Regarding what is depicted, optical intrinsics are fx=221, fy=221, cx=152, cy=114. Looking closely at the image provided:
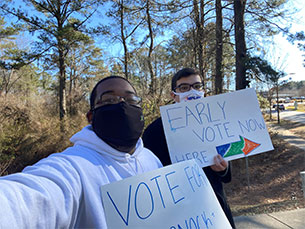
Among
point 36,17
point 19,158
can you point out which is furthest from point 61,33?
point 19,158

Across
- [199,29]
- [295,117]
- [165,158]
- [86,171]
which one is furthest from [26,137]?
[295,117]

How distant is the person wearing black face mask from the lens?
0.79m

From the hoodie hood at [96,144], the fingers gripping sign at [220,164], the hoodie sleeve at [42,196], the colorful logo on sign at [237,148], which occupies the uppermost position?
the hoodie hood at [96,144]

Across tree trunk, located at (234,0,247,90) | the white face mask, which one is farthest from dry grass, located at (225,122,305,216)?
the white face mask

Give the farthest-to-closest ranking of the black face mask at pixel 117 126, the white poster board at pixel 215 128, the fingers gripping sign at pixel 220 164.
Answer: the white poster board at pixel 215 128, the fingers gripping sign at pixel 220 164, the black face mask at pixel 117 126

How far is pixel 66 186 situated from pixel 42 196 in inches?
3.9

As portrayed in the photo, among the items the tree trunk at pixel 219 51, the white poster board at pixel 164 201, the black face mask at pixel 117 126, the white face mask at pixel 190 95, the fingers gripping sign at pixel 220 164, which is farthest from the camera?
the tree trunk at pixel 219 51

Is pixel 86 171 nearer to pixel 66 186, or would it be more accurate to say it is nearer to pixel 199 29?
pixel 66 186

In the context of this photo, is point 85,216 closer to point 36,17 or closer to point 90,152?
point 90,152

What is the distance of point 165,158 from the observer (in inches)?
73.4

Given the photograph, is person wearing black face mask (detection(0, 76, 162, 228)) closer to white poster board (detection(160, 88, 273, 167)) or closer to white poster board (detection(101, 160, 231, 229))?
white poster board (detection(101, 160, 231, 229))

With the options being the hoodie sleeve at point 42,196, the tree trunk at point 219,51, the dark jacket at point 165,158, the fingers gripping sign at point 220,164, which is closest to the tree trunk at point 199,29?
the tree trunk at point 219,51

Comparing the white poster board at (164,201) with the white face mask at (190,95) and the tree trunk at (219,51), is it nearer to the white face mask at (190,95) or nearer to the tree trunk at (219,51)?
the white face mask at (190,95)

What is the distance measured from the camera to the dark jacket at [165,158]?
68.7 inches
